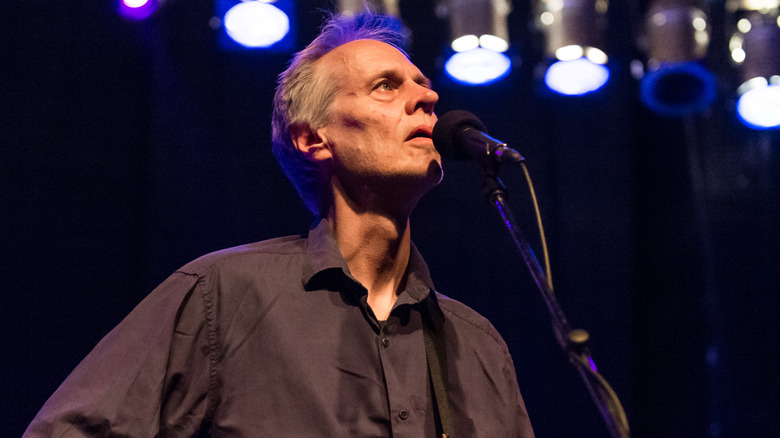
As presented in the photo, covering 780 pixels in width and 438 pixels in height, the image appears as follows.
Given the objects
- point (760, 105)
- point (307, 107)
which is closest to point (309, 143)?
point (307, 107)

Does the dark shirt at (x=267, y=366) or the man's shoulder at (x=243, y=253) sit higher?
the man's shoulder at (x=243, y=253)

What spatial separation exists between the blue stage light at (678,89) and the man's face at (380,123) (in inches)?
65.9

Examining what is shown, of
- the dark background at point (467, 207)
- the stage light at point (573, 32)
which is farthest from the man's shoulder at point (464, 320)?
the stage light at point (573, 32)

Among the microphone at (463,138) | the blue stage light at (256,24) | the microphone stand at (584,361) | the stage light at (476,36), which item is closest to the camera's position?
the microphone stand at (584,361)

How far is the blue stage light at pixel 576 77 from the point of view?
334cm

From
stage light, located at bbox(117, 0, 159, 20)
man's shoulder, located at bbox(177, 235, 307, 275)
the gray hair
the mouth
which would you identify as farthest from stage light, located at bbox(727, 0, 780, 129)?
stage light, located at bbox(117, 0, 159, 20)

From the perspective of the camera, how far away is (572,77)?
11.2 ft

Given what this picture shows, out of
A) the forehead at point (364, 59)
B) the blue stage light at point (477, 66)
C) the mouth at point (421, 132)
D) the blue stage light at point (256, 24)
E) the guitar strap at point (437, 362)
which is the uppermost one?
the blue stage light at point (256, 24)

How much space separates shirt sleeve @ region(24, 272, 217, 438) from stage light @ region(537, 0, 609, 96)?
2.10m

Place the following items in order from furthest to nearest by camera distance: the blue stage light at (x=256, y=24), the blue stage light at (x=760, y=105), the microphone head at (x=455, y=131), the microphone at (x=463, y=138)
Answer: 1. the blue stage light at (x=760, y=105)
2. the blue stage light at (x=256, y=24)
3. the microphone head at (x=455, y=131)
4. the microphone at (x=463, y=138)

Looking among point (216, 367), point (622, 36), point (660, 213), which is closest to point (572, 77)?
point (622, 36)

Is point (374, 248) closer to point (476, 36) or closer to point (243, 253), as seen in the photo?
point (243, 253)

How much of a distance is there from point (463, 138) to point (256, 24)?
5.57 ft

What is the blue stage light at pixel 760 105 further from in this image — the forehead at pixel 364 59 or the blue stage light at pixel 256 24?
the blue stage light at pixel 256 24
